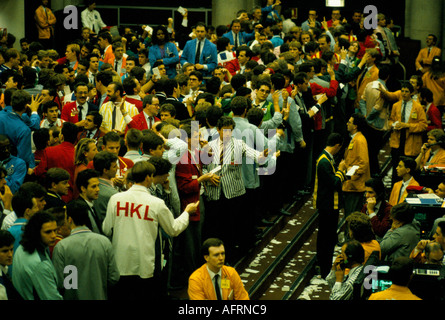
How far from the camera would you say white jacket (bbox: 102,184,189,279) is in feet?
21.7

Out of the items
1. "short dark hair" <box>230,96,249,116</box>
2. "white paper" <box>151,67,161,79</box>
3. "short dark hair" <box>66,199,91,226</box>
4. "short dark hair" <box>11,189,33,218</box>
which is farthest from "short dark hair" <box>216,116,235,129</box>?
"white paper" <box>151,67,161,79</box>

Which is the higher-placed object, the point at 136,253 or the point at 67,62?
the point at 67,62

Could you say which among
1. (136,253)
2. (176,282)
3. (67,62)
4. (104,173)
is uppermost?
(67,62)

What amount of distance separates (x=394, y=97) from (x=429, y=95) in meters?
0.56

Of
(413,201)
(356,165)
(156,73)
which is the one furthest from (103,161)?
(156,73)

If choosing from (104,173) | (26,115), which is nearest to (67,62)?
(26,115)

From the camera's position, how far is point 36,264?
5.67m

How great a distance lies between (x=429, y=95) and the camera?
1232 cm

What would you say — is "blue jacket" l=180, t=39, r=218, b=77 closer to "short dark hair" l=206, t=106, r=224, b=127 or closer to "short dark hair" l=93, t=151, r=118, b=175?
"short dark hair" l=206, t=106, r=224, b=127

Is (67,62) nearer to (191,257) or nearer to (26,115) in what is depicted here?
(26,115)

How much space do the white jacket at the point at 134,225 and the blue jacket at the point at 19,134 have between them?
223 centimetres

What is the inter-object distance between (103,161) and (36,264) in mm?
1635

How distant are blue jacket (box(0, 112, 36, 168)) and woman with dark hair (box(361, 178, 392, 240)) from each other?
12.7 ft

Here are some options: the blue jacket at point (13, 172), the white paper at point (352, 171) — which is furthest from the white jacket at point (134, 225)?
the white paper at point (352, 171)
